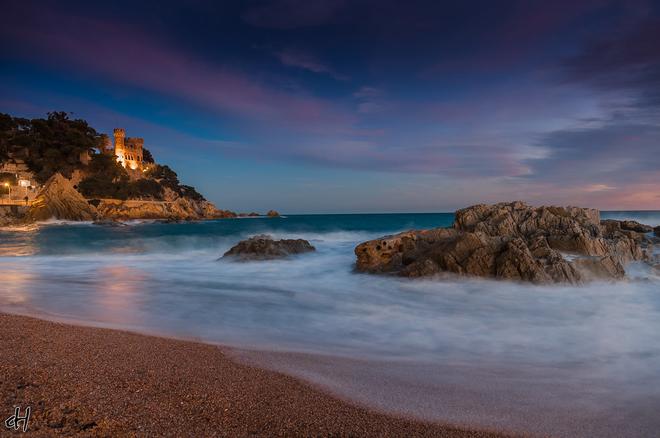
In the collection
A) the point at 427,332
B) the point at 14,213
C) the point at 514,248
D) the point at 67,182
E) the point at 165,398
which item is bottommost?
the point at 427,332

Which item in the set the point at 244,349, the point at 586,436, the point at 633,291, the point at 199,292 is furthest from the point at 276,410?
the point at 633,291

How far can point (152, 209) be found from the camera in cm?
7519

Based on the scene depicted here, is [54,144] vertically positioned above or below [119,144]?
below

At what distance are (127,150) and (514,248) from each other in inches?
4101

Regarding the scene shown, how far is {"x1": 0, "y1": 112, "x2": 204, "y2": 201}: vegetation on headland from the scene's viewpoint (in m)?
66.7

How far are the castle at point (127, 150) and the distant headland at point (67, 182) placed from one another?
11.3ft

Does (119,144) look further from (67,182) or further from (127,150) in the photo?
(67,182)

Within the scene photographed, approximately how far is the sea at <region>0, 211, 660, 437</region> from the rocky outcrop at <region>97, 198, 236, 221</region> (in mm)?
66183

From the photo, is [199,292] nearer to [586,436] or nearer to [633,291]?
[586,436]

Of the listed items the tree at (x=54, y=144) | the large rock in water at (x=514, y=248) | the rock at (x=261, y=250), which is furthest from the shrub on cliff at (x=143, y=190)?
the large rock in water at (x=514, y=248)

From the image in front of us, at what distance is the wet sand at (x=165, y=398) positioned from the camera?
93.0 inches

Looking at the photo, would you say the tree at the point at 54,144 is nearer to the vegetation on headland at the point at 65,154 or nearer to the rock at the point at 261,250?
the vegetation on headland at the point at 65,154

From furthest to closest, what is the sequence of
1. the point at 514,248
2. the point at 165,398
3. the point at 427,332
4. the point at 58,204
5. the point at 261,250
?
the point at 58,204 → the point at 261,250 → the point at 514,248 → the point at 427,332 → the point at 165,398

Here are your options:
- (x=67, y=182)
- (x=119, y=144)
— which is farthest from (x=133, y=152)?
(x=67, y=182)
